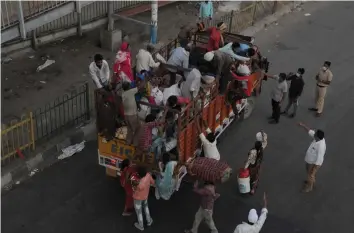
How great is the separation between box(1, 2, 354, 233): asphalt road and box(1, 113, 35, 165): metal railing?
59 centimetres

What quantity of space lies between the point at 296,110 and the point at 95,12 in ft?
21.9

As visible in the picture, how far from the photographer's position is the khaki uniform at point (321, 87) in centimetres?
1205

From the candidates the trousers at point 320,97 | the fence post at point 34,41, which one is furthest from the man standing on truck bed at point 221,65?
the fence post at point 34,41

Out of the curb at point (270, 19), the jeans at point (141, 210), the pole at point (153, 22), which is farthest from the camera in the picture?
the curb at point (270, 19)

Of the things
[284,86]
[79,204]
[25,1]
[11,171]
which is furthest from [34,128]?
[284,86]

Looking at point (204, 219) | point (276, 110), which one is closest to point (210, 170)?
point (204, 219)

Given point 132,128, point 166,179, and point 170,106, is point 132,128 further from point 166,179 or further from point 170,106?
point 166,179

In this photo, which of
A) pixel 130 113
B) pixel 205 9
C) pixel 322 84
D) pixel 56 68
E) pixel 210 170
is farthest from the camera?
pixel 205 9

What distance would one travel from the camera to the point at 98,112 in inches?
368

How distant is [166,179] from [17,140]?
3462mm

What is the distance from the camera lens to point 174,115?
8.95m

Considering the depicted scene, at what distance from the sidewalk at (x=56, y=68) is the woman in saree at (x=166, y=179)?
14.1 feet

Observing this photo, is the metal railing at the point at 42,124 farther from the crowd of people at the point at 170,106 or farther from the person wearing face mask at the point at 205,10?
the person wearing face mask at the point at 205,10

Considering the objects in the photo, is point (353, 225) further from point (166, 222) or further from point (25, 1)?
point (25, 1)
